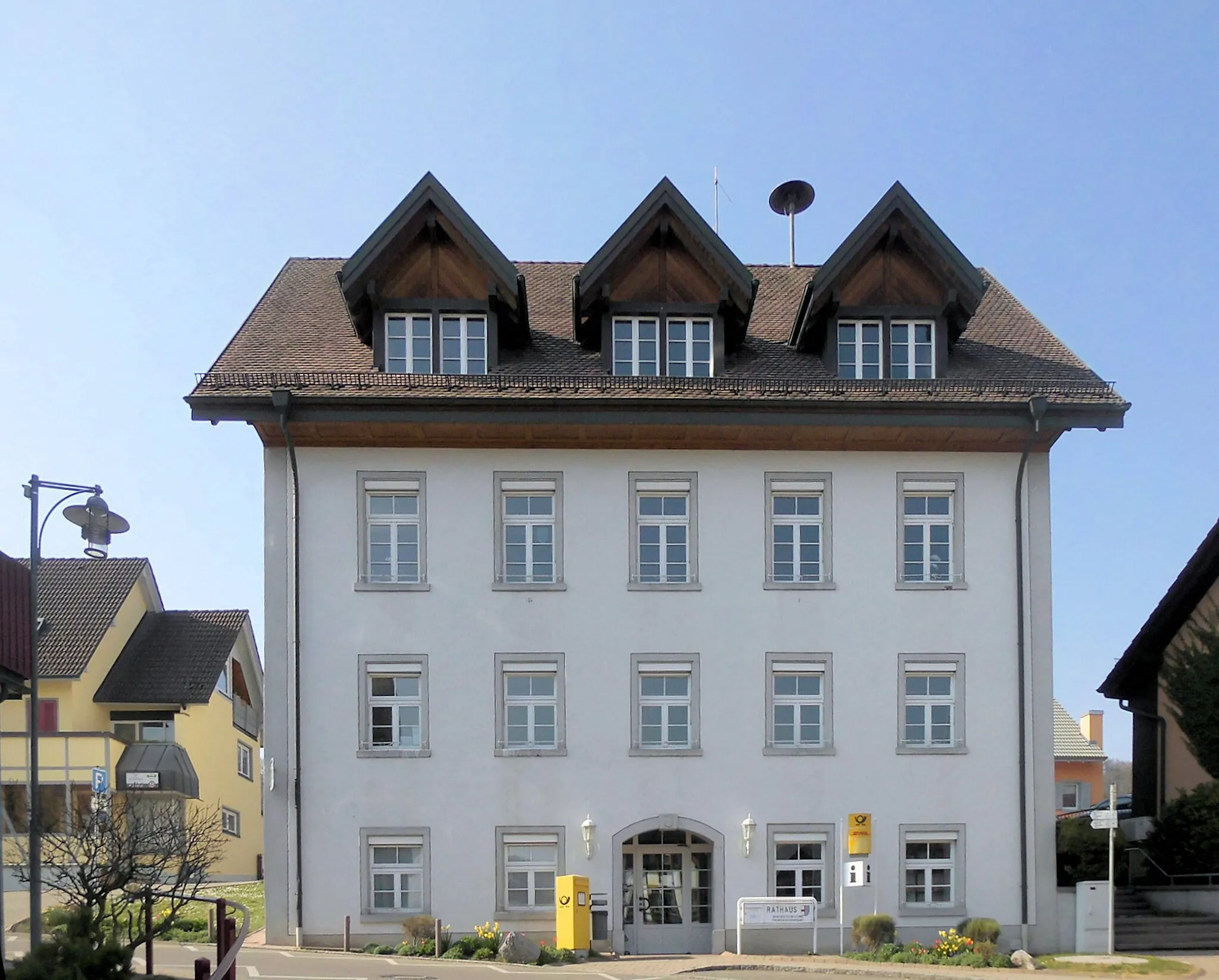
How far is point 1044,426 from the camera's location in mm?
23609

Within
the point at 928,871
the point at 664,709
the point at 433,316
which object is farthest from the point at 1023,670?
the point at 433,316

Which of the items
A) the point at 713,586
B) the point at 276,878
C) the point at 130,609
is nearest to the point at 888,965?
the point at 713,586

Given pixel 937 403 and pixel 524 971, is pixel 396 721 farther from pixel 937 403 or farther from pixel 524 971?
pixel 937 403

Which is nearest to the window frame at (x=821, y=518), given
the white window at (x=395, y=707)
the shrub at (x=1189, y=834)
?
the white window at (x=395, y=707)

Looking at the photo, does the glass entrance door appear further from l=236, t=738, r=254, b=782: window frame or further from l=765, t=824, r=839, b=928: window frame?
l=236, t=738, r=254, b=782: window frame

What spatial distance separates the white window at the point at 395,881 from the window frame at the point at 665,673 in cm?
415

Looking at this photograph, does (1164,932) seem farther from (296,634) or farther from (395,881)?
(296,634)

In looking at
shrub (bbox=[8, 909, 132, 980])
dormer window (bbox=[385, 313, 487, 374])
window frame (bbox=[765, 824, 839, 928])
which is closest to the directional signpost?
window frame (bbox=[765, 824, 839, 928])

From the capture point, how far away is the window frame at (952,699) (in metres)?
23.3

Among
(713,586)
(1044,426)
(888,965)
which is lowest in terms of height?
(888,965)

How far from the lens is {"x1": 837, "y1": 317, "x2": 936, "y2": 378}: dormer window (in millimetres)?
24609

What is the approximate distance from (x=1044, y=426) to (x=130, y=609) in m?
28.5

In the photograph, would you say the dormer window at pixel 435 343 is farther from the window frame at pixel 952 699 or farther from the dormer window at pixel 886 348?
the window frame at pixel 952 699

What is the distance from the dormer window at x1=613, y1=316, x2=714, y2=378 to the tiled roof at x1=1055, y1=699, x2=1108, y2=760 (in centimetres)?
3759
